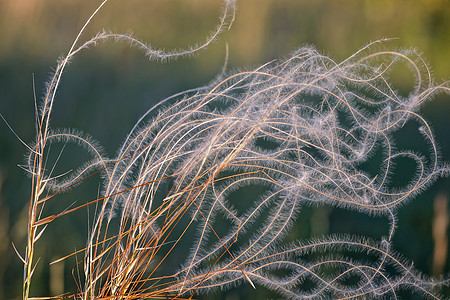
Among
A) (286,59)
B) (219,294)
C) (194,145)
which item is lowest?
(219,294)

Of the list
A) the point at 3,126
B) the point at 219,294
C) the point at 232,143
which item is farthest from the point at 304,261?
the point at 3,126

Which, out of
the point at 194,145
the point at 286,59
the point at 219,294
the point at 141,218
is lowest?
the point at 219,294

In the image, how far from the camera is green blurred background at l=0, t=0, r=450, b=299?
2.92ft

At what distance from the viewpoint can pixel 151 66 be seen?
2.93 feet

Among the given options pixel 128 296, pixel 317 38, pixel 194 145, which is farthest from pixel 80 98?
pixel 317 38

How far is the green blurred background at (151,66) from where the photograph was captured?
890 mm

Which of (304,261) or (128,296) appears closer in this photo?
(128,296)

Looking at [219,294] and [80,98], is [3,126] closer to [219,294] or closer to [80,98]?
[80,98]

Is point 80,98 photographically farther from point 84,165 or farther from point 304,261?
point 304,261

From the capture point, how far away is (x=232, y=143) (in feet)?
2.64

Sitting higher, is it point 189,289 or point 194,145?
point 194,145

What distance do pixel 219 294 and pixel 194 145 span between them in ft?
1.12

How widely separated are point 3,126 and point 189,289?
557 millimetres

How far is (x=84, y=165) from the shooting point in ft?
2.89
